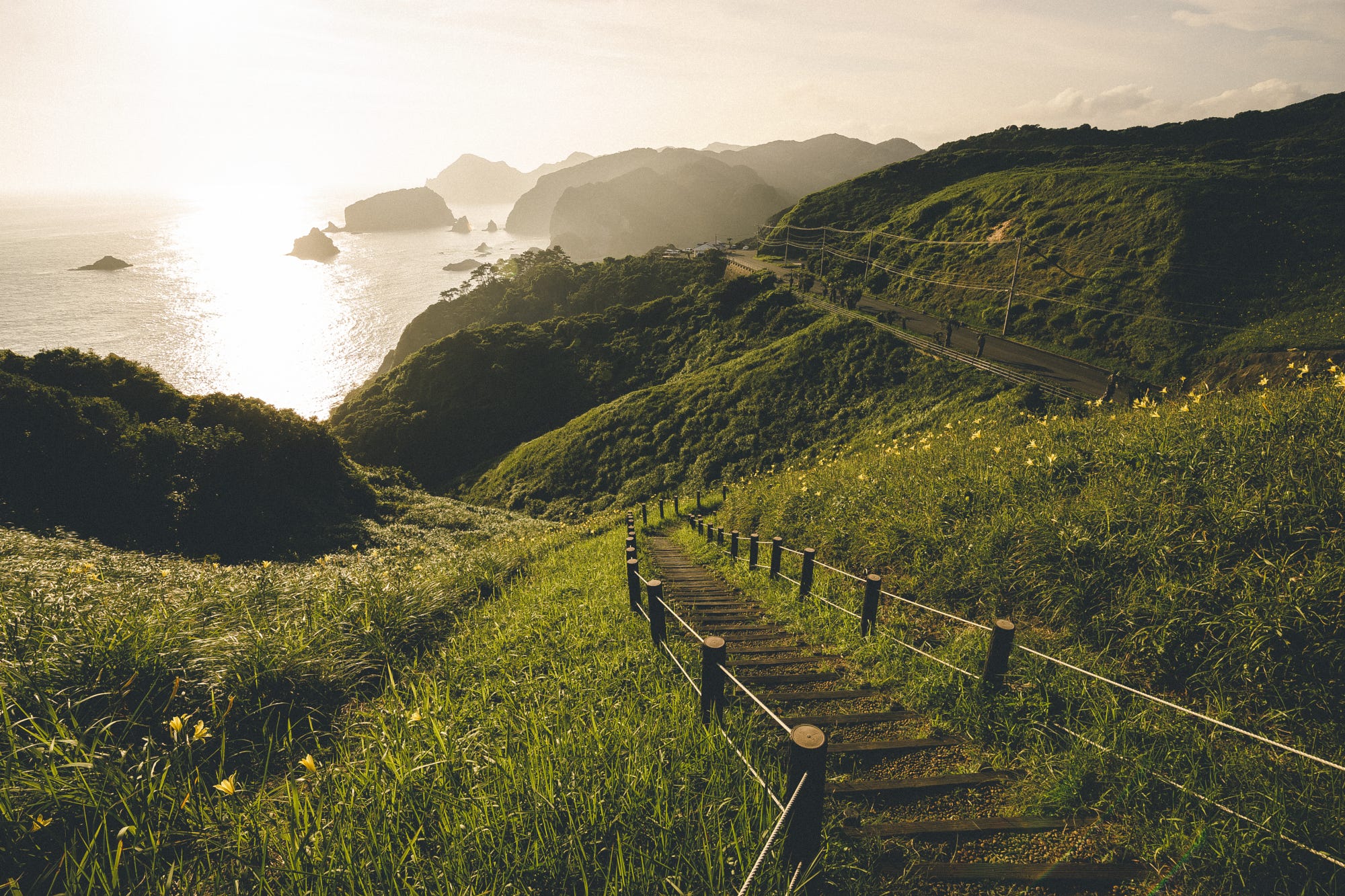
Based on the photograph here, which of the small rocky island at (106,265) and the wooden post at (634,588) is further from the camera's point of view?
the small rocky island at (106,265)

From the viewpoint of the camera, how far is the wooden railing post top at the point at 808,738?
2.33 m

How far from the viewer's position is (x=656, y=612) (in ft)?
16.0

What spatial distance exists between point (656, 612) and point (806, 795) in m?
2.63

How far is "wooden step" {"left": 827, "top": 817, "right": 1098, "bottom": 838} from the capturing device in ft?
9.64

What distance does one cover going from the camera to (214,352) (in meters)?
82.3

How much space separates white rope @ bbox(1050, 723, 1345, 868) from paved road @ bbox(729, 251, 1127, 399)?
19385 millimetres

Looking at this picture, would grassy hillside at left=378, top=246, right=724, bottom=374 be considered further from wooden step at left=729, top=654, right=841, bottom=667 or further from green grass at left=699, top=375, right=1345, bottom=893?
wooden step at left=729, top=654, right=841, bottom=667

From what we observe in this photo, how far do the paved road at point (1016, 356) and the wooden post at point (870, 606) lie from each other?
59.9ft

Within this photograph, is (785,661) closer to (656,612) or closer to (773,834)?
(656,612)

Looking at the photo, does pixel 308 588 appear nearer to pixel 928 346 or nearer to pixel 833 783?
pixel 833 783

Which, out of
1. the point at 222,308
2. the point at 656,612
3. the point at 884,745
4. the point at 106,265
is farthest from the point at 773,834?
the point at 106,265

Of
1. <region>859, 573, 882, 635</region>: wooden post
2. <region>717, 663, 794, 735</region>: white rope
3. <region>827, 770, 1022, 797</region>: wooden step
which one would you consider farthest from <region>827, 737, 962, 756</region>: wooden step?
<region>859, 573, 882, 635</region>: wooden post

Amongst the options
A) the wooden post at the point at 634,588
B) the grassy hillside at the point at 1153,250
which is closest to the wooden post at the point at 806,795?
the wooden post at the point at 634,588

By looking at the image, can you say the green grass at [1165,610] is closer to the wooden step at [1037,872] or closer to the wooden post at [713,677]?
the wooden step at [1037,872]
